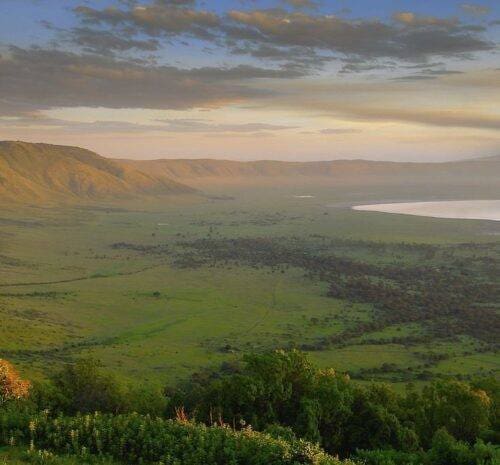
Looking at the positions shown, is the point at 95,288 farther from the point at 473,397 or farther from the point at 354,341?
the point at 473,397

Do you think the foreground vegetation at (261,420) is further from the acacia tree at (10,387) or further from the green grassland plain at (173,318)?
the green grassland plain at (173,318)

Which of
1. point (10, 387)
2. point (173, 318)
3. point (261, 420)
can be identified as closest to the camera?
point (10, 387)

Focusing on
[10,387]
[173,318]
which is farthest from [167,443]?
[173,318]

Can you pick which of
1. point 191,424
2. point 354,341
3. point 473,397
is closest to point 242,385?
point 191,424

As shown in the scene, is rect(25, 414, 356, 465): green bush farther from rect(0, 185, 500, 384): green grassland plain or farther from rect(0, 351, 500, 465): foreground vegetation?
rect(0, 185, 500, 384): green grassland plain

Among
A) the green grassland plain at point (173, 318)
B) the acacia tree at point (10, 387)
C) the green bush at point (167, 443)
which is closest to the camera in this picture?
the green bush at point (167, 443)

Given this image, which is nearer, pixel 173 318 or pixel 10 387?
pixel 10 387

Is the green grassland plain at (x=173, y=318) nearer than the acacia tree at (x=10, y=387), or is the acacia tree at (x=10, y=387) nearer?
the acacia tree at (x=10, y=387)

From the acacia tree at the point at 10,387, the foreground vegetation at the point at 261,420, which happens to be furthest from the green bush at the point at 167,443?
the acacia tree at the point at 10,387

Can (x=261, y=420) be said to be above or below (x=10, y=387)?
below

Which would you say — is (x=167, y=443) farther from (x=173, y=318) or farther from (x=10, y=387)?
(x=173, y=318)
